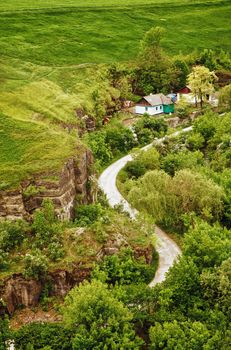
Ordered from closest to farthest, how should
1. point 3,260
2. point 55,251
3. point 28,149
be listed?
point 3,260 < point 55,251 < point 28,149

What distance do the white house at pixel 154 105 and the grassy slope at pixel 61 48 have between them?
7.74 meters

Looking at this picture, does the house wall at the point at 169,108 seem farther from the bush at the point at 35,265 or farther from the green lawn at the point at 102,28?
the bush at the point at 35,265

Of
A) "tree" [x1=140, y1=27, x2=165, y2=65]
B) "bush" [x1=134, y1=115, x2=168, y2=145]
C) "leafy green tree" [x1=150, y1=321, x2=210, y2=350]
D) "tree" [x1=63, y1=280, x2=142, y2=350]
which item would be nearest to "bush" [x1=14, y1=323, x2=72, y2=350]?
"tree" [x1=63, y1=280, x2=142, y2=350]

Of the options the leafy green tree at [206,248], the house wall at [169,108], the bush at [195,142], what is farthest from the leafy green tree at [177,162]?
the house wall at [169,108]

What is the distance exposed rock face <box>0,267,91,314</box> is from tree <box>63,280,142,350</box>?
6581 mm

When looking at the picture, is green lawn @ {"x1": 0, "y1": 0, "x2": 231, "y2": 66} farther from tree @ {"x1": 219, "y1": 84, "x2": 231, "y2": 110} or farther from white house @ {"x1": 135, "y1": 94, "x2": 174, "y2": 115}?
tree @ {"x1": 219, "y1": 84, "x2": 231, "y2": 110}

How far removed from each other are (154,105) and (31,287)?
53.4 meters

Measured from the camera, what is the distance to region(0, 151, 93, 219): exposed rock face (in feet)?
180

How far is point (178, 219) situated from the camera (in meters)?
61.4

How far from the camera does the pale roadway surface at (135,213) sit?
55.6m

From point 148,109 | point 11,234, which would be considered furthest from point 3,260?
point 148,109

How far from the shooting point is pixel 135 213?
63469mm

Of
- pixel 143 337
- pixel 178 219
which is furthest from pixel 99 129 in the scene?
pixel 143 337

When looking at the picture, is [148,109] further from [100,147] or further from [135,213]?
[135,213]
